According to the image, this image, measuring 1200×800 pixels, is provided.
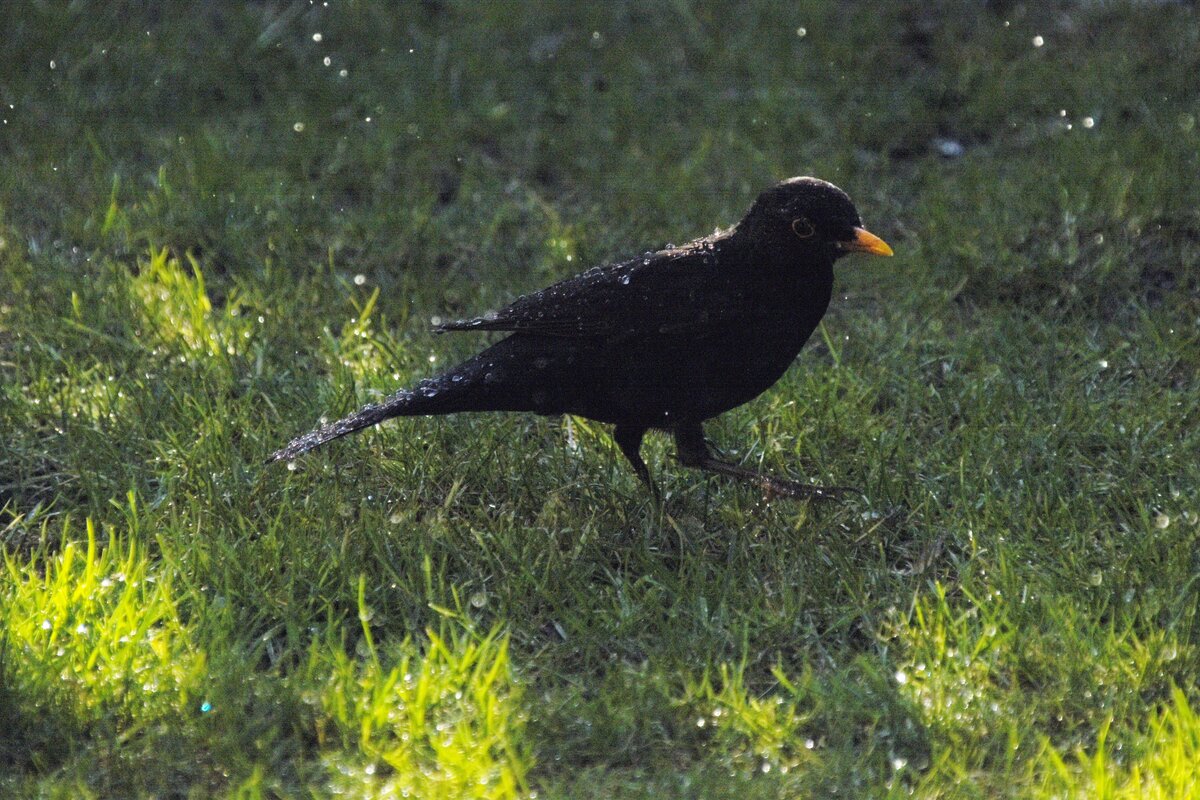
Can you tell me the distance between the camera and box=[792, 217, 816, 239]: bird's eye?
4.52 m

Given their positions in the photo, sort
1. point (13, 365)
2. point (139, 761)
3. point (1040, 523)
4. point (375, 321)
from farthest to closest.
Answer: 1. point (375, 321)
2. point (13, 365)
3. point (1040, 523)
4. point (139, 761)

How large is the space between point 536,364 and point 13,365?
213 cm

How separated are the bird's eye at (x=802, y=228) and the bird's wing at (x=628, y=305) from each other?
0.27 m

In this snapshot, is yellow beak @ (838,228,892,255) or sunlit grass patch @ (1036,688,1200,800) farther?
yellow beak @ (838,228,892,255)

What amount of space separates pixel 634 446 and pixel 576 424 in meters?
0.55

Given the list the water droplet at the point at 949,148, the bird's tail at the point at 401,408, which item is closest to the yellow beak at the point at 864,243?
the bird's tail at the point at 401,408

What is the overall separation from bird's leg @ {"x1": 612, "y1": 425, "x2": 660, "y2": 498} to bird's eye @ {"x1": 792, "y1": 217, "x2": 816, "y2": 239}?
780mm

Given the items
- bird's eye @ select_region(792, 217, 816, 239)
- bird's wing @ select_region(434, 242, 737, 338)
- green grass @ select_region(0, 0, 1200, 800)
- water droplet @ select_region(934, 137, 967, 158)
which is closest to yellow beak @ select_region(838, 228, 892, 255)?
bird's eye @ select_region(792, 217, 816, 239)

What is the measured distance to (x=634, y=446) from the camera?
15.3 ft

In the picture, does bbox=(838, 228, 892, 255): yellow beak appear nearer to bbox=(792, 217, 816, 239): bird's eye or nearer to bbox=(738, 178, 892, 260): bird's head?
bbox=(738, 178, 892, 260): bird's head

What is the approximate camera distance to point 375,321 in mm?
5898

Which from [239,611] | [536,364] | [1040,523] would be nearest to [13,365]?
[239,611]

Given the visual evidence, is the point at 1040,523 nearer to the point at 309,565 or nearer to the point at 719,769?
the point at 719,769

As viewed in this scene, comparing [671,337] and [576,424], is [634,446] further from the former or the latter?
[576,424]
